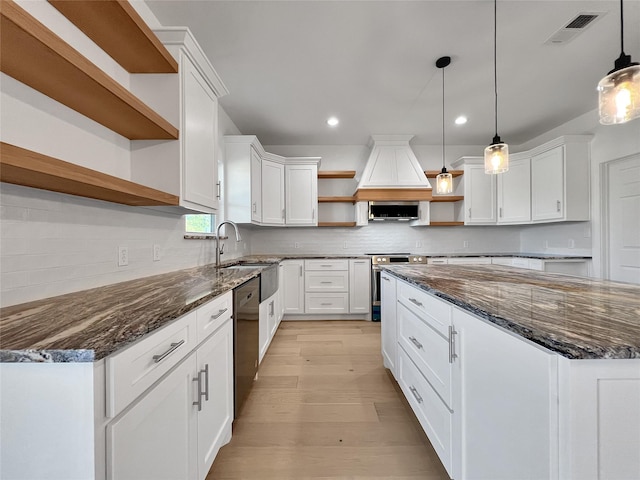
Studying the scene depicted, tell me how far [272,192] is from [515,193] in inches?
149

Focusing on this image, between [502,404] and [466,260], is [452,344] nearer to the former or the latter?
[502,404]

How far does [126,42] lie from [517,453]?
2361 mm

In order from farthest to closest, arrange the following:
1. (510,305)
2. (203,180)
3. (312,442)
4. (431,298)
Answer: (203,180) < (312,442) < (431,298) < (510,305)

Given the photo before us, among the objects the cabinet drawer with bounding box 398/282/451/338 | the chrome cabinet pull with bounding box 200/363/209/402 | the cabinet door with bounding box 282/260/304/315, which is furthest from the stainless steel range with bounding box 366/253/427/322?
the chrome cabinet pull with bounding box 200/363/209/402

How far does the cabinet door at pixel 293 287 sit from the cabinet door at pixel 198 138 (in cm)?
193

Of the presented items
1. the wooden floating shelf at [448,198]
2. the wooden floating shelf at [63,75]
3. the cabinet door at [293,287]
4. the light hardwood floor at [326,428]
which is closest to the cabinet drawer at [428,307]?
the light hardwood floor at [326,428]

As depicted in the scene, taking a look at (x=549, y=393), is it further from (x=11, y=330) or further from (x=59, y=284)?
(x=59, y=284)

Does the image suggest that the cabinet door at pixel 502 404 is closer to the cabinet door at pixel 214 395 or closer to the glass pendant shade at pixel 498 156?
the cabinet door at pixel 214 395

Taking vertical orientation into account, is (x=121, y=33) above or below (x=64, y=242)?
above

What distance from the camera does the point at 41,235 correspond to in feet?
3.63

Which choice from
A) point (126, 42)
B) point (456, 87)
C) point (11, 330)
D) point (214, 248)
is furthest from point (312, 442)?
point (456, 87)

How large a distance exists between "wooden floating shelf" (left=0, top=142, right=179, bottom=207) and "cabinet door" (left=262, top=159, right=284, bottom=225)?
252 centimetres

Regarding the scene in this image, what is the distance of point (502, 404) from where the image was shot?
2.72ft

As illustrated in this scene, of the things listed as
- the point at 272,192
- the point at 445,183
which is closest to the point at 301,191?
the point at 272,192
